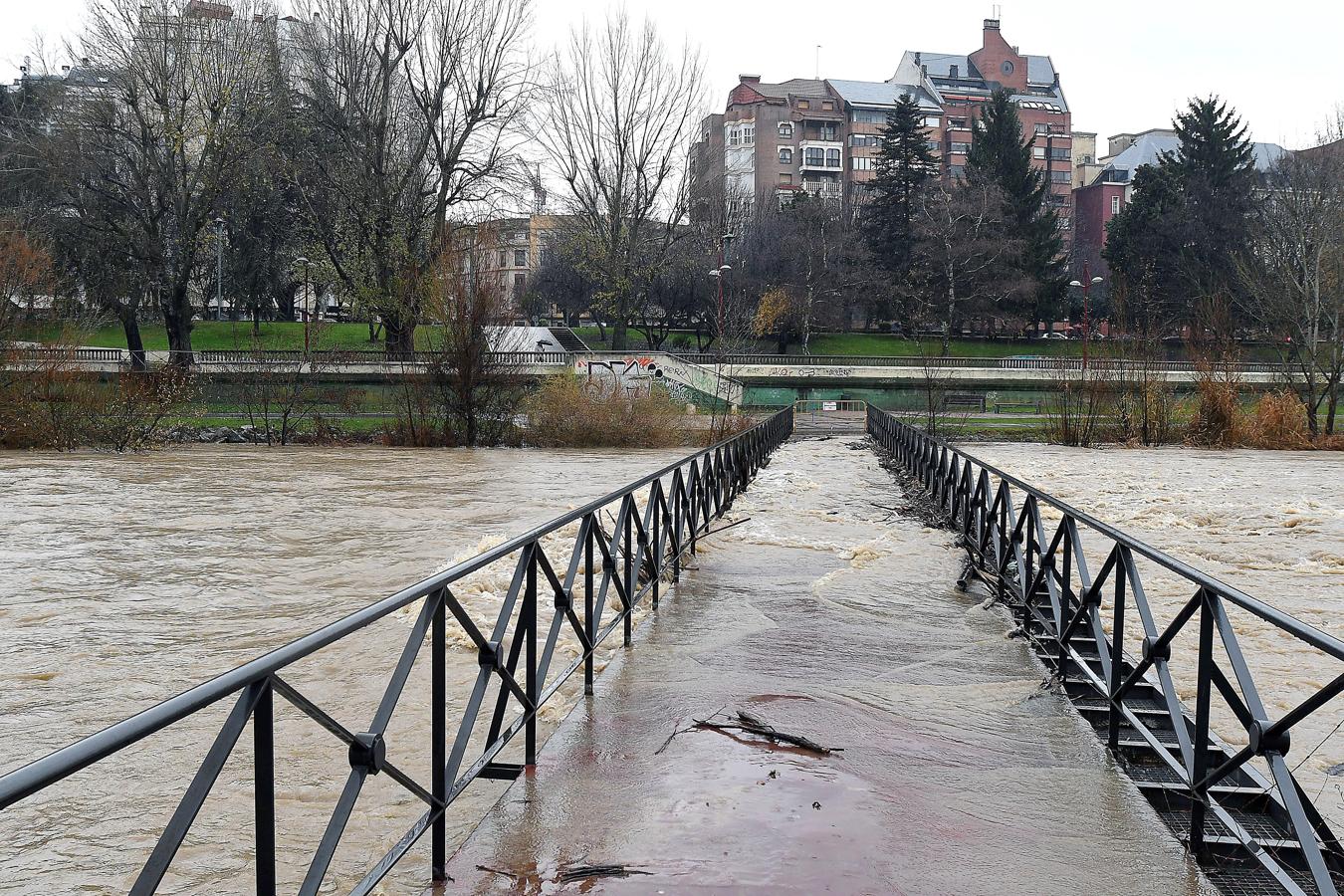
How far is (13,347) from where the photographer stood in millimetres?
30547

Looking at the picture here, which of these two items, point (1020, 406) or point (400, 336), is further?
point (1020, 406)

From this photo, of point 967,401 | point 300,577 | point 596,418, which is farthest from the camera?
point 967,401

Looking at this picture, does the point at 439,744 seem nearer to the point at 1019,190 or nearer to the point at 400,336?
the point at 400,336

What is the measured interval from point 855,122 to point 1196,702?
10072 cm

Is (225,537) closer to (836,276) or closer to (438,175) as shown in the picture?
(438,175)

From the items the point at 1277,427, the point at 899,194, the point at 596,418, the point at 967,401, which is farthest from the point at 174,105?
the point at 899,194

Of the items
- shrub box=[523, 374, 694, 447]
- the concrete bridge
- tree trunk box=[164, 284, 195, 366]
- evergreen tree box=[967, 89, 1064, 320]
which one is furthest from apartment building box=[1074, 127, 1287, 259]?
tree trunk box=[164, 284, 195, 366]

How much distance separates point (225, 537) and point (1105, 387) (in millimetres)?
27760

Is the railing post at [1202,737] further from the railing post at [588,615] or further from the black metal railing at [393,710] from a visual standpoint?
the railing post at [588,615]

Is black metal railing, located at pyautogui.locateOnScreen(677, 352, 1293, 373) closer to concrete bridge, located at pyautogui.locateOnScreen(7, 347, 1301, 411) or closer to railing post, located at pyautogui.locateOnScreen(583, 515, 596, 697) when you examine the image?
concrete bridge, located at pyautogui.locateOnScreen(7, 347, 1301, 411)

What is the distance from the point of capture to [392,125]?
4438 centimetres

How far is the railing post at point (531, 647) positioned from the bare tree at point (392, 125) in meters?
36.2

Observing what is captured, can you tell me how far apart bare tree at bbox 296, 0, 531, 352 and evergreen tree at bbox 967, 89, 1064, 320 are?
34.8m

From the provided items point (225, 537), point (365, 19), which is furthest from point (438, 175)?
point (225, 537)
